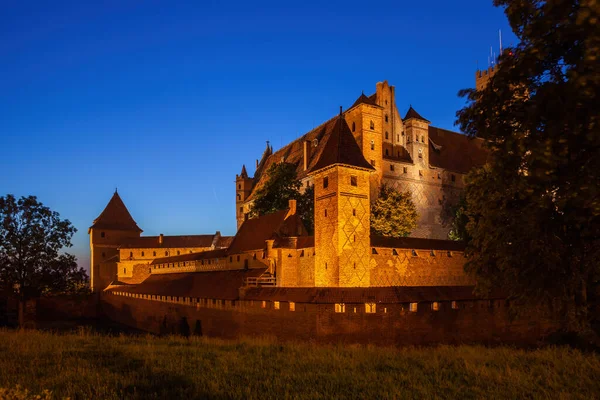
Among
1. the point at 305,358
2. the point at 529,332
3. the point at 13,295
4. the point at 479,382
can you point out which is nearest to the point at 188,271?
the point at 13,295

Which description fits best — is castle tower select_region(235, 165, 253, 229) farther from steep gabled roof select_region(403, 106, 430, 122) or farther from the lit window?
the lit window

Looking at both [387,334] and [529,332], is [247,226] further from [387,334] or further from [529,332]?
[529,332]

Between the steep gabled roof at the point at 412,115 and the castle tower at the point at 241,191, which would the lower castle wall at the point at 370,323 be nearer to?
the steep gabled roof at the point at 412,115

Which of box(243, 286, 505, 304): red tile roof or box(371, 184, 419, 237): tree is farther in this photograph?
box(371, 184, 419, 237): tree

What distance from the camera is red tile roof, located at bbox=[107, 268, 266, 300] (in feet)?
98.4

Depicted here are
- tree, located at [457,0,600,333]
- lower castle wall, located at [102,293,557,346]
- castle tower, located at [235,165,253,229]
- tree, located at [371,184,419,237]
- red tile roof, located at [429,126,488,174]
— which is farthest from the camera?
castle tower, located at [235,165,253,229]

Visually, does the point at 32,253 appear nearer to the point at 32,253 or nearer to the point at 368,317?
the point at 32,253

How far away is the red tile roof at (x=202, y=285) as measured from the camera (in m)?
30.0

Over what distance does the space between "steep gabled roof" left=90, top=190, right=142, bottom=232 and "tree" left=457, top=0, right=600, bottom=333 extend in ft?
191

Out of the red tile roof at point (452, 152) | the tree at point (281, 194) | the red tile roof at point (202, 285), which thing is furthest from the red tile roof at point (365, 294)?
the red tile roof at point (452, 152)

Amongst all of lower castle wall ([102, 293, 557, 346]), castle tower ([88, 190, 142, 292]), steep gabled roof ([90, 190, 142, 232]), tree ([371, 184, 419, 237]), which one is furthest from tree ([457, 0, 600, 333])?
steep gabled roof ([90, 190, 142, 232])

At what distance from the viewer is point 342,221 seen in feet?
82.3

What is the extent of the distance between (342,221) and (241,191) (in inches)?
1577

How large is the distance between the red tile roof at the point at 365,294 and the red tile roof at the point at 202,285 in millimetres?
2042
